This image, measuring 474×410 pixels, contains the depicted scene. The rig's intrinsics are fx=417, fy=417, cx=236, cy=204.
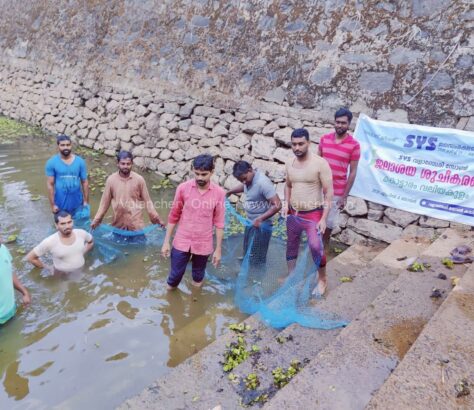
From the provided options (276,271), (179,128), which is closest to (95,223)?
(276,271)

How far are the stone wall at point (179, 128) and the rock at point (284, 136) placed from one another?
18 mm

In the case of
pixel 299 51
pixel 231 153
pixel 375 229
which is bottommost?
pixel 375 229

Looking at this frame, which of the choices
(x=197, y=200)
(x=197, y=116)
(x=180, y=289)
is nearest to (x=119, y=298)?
(x=180, y=289)

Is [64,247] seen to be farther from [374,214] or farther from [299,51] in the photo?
[299,51]

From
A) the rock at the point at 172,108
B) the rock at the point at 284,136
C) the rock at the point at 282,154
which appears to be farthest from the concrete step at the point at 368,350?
the rock at the point at 172,108

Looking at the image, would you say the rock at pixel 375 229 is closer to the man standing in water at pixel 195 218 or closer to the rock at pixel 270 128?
the rock at pixel 270 128

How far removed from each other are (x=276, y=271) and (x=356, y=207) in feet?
7.11

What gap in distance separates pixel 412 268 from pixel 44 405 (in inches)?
155

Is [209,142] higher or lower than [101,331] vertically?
higher

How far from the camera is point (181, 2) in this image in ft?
31.4

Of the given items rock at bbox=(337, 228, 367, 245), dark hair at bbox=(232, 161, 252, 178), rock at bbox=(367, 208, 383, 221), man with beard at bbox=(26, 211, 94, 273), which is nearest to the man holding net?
dark hair at bbox=(232, 161, 252, 178)

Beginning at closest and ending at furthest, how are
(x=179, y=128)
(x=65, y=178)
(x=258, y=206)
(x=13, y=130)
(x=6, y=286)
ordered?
1. (x=6, y=286)
2. (x=258, y=206)
3. (x=65, y=178)
4. (x=179, y=128)
5. (x=13, y=130)

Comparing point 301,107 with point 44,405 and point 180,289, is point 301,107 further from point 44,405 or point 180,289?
point 44,405

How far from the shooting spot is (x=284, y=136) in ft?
24.1
